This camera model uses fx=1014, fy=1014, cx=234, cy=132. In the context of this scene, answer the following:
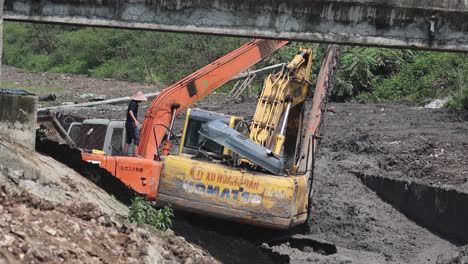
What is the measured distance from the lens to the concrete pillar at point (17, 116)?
44.4ft

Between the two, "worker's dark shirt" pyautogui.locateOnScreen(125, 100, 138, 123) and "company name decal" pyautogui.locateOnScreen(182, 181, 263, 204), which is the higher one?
"worker's dark shirt" pyautogui.locateOnScreen(125, 100, 138, 123)

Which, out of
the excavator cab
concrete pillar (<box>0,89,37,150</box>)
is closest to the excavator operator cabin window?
the excavator cab

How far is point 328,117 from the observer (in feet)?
109

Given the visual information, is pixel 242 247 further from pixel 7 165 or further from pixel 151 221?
pixel 7 165

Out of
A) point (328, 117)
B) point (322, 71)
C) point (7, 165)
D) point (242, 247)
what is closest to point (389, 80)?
point (328, 117)

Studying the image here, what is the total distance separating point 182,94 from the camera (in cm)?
1944

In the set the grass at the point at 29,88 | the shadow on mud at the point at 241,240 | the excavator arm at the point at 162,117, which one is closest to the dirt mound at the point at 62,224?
the shadow on mud at the point at 241,240

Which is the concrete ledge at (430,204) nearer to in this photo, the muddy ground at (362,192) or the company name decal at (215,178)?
the muddy ground at (362,192)

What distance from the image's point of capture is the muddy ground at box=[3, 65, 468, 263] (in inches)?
→ 707

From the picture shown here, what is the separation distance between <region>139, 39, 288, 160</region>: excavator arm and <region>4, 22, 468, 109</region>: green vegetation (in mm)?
13295

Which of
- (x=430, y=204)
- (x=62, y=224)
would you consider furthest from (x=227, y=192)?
(x=430, y=204)

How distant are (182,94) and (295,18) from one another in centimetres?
550

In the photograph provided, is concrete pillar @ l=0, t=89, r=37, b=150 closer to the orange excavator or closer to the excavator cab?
the orange excavator

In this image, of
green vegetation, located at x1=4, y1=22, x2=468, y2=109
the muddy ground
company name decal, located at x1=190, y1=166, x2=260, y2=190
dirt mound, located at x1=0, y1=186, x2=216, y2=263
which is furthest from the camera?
green vegetation, located at x1=4, y1=22, x2=468, y2=109
